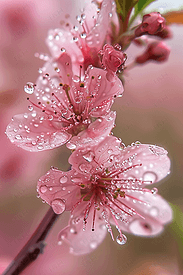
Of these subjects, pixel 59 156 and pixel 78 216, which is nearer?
pixel 78 216

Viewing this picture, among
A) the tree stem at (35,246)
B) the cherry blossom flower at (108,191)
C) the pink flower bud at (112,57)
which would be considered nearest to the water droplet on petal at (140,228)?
the cherry blossom flower at (108,191)

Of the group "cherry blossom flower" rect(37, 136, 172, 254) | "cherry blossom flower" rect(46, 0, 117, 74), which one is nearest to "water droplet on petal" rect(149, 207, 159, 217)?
"cherry blossom flower" rect(37, 136, 172, 254)

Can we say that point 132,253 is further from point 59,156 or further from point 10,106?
point 10,106

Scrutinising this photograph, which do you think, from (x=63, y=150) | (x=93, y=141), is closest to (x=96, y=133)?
(x=93, y=141)

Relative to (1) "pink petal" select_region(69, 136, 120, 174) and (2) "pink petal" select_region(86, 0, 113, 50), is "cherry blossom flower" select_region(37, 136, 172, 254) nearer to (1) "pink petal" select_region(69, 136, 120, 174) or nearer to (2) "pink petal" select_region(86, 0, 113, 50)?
(1) "pink petal" select_region(69, 136, 120, 174)

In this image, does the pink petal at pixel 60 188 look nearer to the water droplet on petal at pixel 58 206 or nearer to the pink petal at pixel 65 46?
the water droplet on petal at pixel 58 206

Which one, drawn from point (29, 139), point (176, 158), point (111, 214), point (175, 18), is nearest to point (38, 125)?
point (29, 139)

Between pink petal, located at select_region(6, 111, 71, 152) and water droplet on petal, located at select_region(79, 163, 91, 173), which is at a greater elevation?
pink petal, located at select_region(6, 111, 71, 152)
